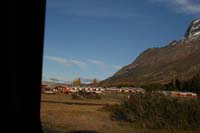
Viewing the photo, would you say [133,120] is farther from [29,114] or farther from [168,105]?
[29,114]

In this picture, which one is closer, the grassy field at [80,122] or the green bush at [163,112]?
the grassy field at [80,122]

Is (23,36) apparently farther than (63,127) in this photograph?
No

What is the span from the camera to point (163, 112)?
865 inches

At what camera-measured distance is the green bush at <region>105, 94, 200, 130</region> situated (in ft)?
68.1

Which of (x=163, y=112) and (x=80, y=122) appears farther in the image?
(x=163, y=112)

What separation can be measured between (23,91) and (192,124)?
59.3ft

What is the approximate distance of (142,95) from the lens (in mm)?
24672

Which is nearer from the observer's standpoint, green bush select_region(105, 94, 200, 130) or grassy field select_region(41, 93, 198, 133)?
grassy field select_region(41, 93, 198, 133)

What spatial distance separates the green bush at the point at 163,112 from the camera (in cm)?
2077

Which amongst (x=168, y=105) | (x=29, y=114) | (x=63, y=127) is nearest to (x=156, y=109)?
(x=168, y=105)

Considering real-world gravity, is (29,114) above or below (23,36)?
below

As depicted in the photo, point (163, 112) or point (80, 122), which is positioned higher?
point (163, 112)

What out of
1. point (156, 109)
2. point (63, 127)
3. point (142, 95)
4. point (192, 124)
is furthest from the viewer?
point (142, 95)

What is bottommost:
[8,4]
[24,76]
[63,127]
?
[63,127]
